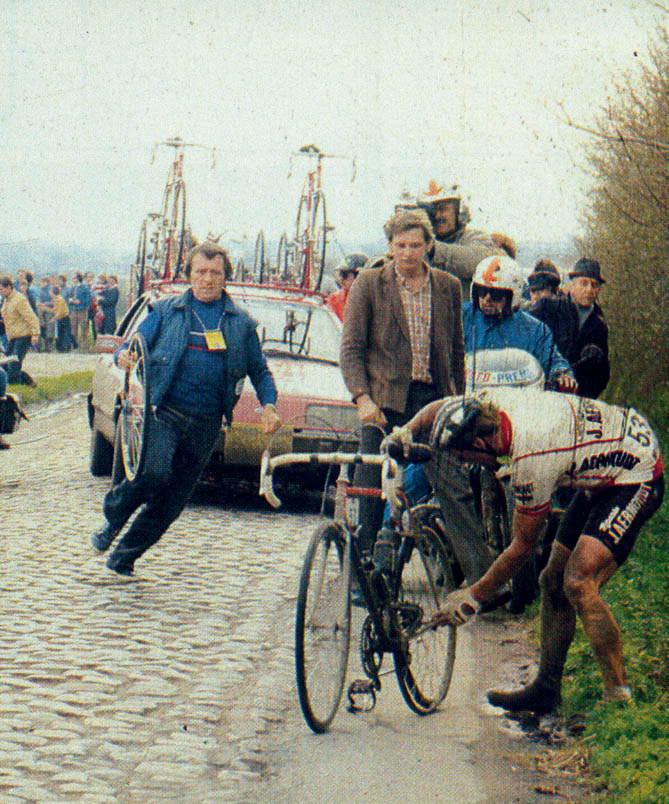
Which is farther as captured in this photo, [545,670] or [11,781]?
[545,670]

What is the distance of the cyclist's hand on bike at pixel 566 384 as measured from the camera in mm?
7145

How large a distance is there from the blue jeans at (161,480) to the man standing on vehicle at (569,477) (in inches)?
112

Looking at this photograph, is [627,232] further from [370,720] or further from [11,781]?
[11,781]

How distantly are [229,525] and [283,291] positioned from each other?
9.57ft

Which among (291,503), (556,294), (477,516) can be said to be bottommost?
(291,503)

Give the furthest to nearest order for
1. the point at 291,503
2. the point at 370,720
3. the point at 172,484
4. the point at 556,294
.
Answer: the point at 291,503 → the point at 556,294 → the point at 172,484 → the point at 370,720

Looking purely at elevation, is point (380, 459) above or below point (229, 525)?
above

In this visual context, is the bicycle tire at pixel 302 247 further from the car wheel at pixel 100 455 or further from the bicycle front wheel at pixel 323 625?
the bicycle front wheel at pixel 323 625

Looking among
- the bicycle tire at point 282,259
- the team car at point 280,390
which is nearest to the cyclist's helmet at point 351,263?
the team car at point 280,390

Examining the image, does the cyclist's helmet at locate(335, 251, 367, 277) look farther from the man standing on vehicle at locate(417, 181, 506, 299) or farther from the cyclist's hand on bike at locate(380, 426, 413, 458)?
the cyclist's hand on bike at locate(380, 426, 413, 458)

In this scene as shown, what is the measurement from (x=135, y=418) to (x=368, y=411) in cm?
240

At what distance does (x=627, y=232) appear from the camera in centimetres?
1512

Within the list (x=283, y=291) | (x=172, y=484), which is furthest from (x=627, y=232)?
(x=172, y=484)

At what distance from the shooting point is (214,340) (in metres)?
7.77
